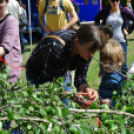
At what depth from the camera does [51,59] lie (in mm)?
1828

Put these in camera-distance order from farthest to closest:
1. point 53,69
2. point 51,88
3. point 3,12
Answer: point 3,12 → point 53,69 → point 51,88

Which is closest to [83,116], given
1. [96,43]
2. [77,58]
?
[96,43]

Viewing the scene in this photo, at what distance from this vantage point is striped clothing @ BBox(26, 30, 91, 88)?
1.81 meters

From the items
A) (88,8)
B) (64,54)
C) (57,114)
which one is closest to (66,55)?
(64,54)

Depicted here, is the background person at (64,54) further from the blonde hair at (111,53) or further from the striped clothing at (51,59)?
the blonde hair at (111,53)

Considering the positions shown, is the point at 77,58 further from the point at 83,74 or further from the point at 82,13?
the point at 82,13

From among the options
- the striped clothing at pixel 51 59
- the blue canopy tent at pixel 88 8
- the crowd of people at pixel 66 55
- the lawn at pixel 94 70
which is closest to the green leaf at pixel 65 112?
the crowd of people at pixel 66 55

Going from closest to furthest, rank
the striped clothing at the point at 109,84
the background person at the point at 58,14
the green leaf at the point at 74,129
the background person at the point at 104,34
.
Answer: the green leaf at the point at 74,129 < the background person at the point at 104,34 < the striped clothing at the point at 109,84 < the background person at the point at 58,14

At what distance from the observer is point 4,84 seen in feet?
4.22

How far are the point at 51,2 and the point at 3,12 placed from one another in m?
1.50

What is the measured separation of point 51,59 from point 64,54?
10 centimetres

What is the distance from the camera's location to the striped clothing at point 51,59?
181 centimetres

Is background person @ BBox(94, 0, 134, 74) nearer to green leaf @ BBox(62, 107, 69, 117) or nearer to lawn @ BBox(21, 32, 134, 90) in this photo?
lawn @ BBox(21, 32, 134, 90)

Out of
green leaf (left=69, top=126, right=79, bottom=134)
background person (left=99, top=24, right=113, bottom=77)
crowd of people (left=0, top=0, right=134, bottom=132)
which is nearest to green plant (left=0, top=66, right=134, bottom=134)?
green leaf (left=69, top=126, right=79, bottom=134)
